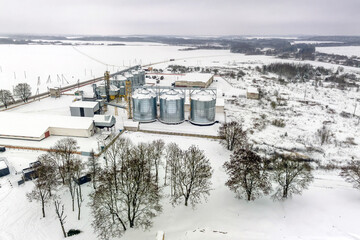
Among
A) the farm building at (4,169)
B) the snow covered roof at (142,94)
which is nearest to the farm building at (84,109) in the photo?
the snow covered roof at (142,94)

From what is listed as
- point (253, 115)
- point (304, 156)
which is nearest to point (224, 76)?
point (253, 115)

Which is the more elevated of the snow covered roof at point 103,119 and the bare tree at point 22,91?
the bare tree at point 22,91

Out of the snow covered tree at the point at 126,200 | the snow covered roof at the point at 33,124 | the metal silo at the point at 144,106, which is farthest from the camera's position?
the metal silo at the point at 144,106

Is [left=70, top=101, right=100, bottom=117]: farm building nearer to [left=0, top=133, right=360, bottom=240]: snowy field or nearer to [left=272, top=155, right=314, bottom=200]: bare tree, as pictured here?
[left=0, top=133, right=360, bottom=240]: snowy field

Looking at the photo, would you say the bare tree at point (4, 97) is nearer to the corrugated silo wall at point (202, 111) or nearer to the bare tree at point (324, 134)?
the corrugated silo wall at point (202, 111)

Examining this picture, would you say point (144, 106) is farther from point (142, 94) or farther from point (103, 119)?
point (103, 119)

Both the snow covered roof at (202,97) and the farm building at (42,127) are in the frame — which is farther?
the snow covered roof at (202,97)

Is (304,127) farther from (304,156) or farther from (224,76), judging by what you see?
(224,76)

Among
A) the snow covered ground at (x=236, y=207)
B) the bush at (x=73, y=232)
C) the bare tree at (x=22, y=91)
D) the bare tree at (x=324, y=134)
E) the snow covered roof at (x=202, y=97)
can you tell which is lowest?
the bush at (x=73, y=232)
